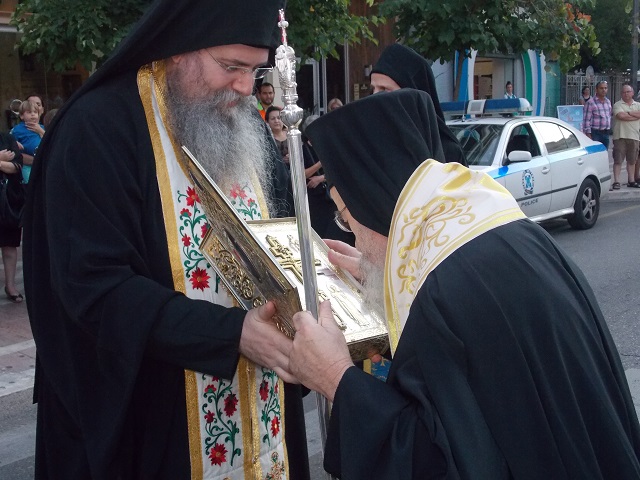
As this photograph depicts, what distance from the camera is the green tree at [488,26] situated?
33.9 feet

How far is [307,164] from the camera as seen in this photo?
767cm

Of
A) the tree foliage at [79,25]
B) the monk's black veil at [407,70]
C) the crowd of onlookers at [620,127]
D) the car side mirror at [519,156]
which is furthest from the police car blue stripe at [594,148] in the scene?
the monk's black veil at [407,70]

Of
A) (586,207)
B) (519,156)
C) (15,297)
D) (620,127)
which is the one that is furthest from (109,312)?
(620,127)

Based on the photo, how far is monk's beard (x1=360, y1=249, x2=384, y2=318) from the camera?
2.05 metres

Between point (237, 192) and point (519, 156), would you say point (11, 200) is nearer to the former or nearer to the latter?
point (519, 156)

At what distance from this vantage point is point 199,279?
2.23 m

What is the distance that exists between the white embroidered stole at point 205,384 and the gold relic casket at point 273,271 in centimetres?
6

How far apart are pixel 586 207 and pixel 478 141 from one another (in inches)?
92.1

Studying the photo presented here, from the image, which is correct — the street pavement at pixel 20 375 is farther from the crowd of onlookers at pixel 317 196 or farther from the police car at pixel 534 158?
the police car at pixel 534 158

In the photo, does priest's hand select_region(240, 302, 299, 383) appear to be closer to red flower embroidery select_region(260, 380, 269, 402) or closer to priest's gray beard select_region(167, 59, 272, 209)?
red flower embroidery select_region(260, 380, 269, 402)

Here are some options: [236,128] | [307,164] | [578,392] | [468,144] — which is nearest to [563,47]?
[468,144]

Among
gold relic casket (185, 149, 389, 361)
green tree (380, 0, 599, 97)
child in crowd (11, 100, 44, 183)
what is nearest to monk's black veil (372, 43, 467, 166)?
gold relic casket (185, 149, 389, 361)

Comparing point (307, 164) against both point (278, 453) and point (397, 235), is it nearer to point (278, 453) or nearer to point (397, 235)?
point (278, 453)

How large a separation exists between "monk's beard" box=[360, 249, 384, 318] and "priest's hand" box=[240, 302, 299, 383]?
0.90 ft
